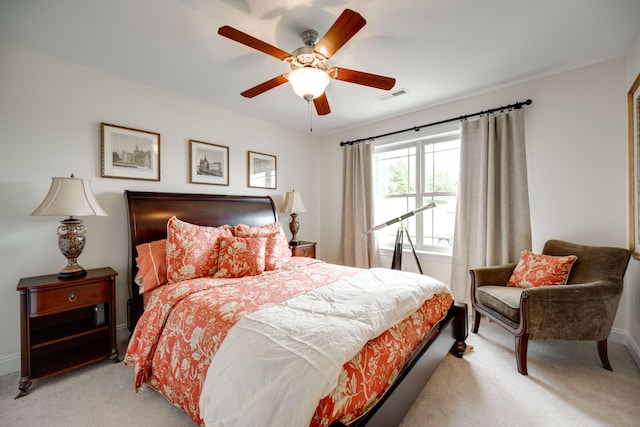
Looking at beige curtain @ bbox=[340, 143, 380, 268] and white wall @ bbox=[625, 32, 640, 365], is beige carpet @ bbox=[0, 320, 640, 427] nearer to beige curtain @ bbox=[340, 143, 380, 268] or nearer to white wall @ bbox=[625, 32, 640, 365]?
white wall @ bbox=[625, 32, 640, 365]

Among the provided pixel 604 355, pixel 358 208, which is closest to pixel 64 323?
pixel 358 208

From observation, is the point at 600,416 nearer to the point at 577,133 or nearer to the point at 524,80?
the point at 577,133

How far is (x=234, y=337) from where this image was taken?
1.25 meters

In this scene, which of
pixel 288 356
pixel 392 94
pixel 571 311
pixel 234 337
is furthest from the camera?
pixel 392 94

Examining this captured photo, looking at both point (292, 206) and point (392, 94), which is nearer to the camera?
point (392, 94)

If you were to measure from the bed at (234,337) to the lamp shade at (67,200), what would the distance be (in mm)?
394

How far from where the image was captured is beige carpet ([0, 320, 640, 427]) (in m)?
1.58

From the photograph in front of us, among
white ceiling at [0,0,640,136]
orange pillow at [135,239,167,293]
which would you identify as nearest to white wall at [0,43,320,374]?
white ceiling at [0,0,640,136]

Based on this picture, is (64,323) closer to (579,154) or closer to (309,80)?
(309,80)

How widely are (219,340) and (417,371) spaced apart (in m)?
1.13

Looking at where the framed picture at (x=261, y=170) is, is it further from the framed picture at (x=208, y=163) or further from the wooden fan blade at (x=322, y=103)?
the wooden fan blade at (x=322, y=103)

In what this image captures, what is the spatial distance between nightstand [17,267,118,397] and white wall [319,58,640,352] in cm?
412

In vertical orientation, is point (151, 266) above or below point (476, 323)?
above

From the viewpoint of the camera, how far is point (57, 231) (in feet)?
6.95
